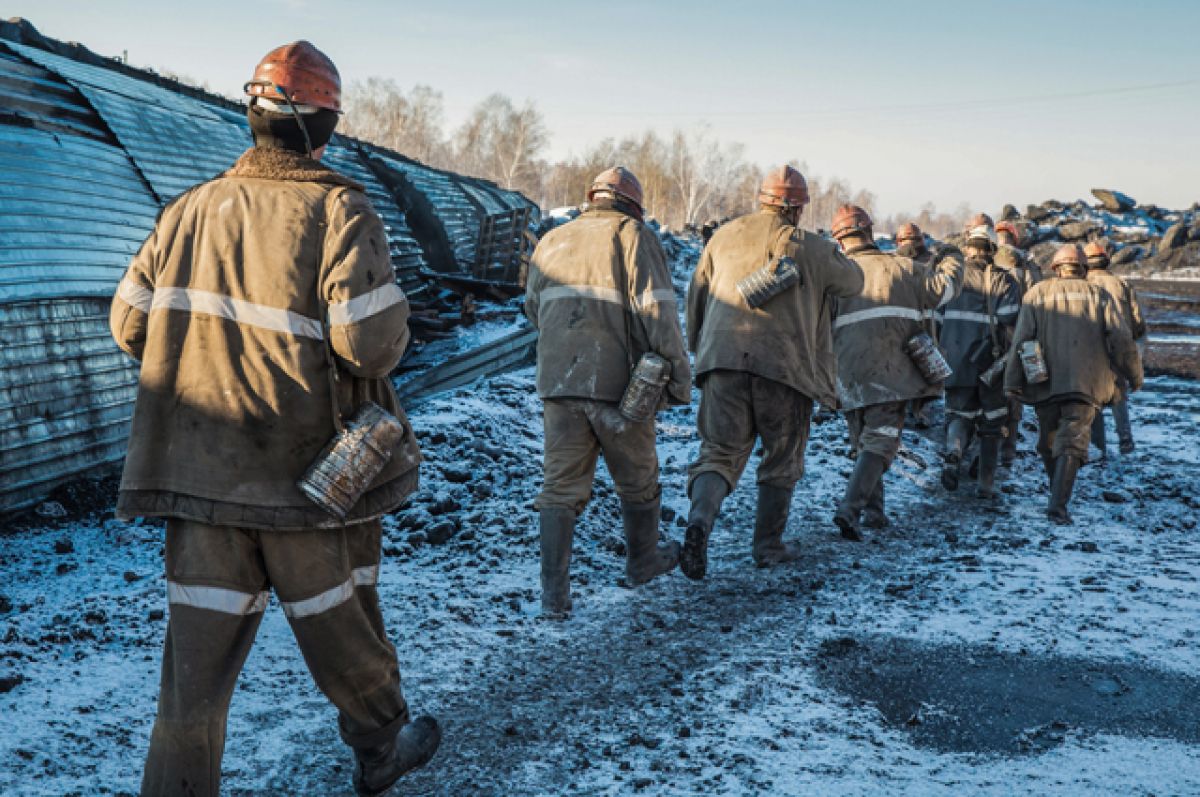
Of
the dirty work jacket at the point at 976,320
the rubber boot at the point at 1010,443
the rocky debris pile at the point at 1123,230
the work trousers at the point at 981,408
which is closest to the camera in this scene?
Answer: the work trousers at the point at 981,408

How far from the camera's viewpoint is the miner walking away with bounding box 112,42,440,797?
2393 millimetres

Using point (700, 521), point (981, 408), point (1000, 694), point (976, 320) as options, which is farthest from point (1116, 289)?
point (1000, 694)

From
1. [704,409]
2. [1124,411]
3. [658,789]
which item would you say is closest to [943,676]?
[658,789]

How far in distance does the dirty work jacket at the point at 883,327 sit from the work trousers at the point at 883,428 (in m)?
0.09

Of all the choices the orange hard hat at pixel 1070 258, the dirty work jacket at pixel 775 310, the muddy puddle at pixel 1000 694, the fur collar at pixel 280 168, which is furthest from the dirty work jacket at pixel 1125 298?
the fur collar at pixel 280 168

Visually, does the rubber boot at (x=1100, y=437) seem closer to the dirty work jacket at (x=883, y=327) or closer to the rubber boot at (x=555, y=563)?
the dirty work jacket at (x=883, y=327)

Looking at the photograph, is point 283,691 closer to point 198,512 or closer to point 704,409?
point 198,512

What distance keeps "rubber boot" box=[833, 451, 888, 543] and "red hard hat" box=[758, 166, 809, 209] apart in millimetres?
1796

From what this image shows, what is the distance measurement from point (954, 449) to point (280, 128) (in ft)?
21.9

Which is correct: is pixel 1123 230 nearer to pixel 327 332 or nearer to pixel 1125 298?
pixel 1125 298

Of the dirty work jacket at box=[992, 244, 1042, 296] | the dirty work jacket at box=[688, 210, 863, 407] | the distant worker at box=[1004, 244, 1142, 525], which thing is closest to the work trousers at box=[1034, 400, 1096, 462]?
the distant worker at box=[1004, 244, 1142, 525]

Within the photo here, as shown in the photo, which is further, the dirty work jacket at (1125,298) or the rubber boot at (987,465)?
the rubber boot at (987,465)

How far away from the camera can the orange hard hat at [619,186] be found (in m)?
4.80

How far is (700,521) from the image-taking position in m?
4.93
